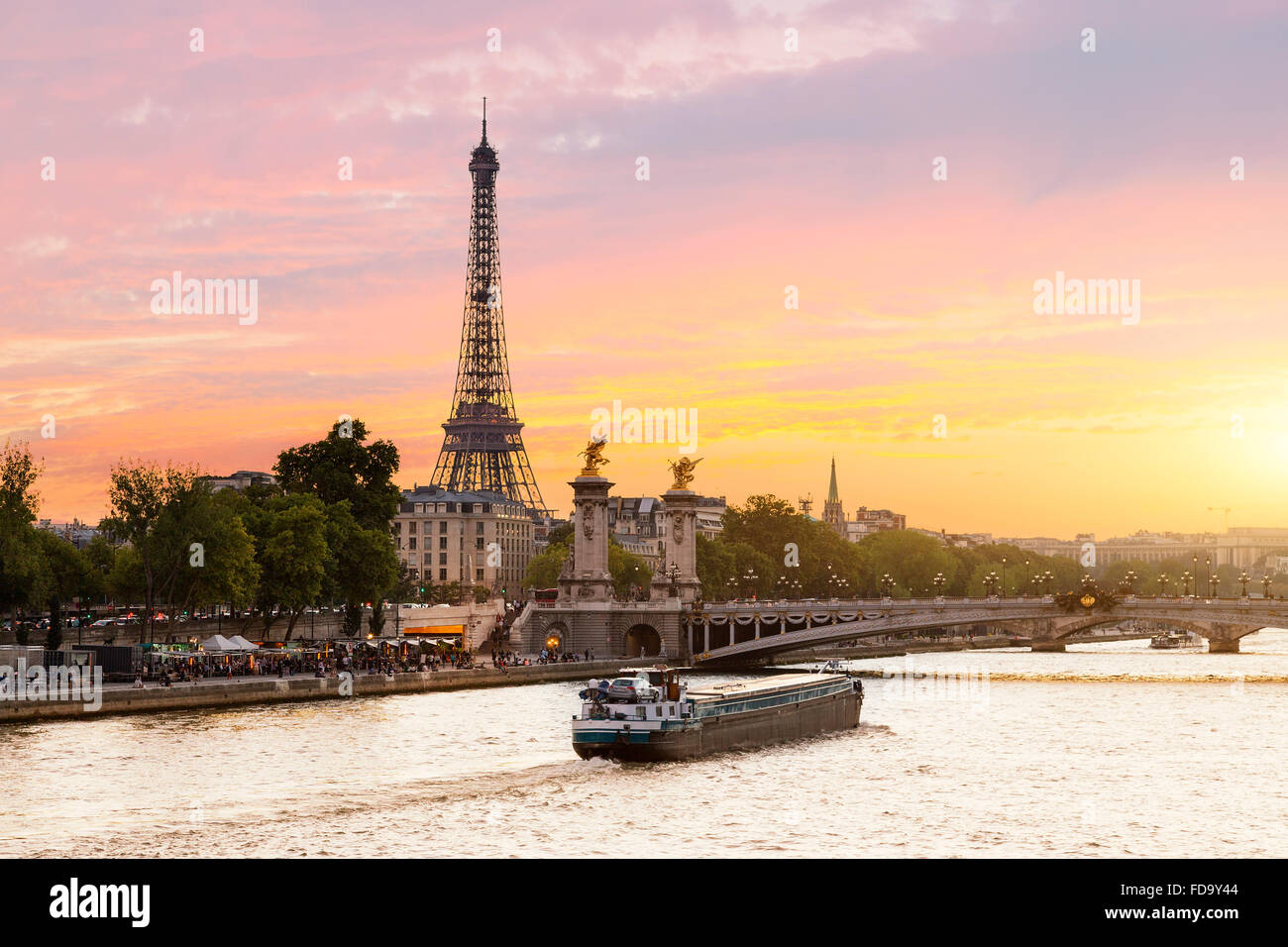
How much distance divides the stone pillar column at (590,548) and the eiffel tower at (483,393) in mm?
87435

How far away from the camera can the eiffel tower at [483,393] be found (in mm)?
177375

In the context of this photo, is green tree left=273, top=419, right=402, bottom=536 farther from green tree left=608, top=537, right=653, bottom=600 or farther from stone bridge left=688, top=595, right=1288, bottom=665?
green tree left=608, top=537, right=653, bottom=600

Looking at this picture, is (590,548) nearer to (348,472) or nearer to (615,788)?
(348,472)

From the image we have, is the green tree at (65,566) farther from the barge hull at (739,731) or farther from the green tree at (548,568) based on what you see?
the green tree at (548,568)

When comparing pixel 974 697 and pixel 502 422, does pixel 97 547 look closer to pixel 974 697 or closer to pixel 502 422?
pixel 974 697

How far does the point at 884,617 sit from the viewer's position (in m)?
88.9

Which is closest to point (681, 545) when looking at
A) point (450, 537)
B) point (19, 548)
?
point (19, 548)

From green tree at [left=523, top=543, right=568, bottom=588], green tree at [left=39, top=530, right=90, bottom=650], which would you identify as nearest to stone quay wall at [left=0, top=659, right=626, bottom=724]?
green tree at [left=39, top=530, right=90, bottom=650]

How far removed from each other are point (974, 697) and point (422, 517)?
368 ft

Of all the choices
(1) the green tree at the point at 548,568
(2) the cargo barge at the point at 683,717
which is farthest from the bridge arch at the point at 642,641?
(2) the cargo barge at the point at 683,717

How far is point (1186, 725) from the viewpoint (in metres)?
56.1

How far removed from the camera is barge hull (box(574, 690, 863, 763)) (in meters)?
44.1

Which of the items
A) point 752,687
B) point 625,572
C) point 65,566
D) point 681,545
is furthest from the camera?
point 625,572

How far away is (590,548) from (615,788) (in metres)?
55.4
